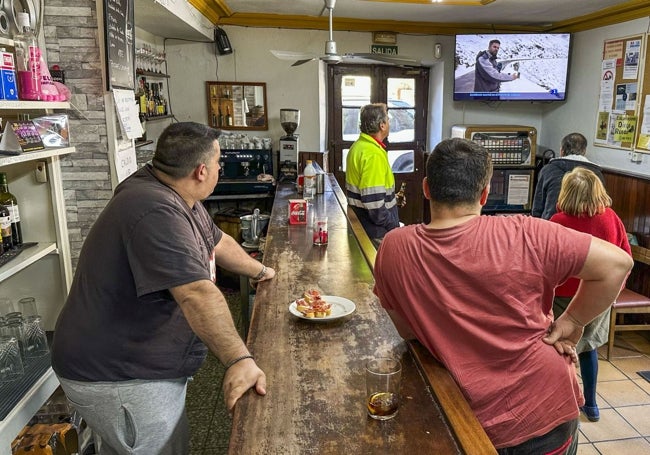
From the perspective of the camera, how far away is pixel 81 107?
7.86 ft

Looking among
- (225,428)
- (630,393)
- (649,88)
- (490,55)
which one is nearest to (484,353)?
(225,428)

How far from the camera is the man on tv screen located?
5527 millimetres

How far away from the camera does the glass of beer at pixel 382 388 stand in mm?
1238

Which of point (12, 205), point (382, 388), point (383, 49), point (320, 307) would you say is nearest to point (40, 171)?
point (12, 205)

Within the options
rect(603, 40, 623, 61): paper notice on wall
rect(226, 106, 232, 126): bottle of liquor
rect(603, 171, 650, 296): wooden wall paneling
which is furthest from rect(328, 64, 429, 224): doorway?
rect(603, 171, 650, 296): wooden wall paneling

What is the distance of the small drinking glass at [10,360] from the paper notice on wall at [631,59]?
5056 millimetres

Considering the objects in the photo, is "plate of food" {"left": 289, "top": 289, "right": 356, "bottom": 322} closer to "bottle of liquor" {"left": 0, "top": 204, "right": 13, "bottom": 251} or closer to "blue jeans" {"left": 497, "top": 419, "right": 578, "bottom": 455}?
"blue jeans" {"left": 497, "top": 419, "right": 578, "bottom": 455}

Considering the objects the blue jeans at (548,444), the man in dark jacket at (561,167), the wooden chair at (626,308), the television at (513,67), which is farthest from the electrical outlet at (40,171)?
the television at (513,67)

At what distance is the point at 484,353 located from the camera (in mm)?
1382

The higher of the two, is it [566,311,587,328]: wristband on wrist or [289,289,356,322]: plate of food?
[566,311,587,328]: wristband on wrist

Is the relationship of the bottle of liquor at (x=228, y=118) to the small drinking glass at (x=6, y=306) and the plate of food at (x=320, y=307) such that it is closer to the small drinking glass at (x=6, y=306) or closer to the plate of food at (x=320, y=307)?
the small drinking glass at (x=6, y=306)

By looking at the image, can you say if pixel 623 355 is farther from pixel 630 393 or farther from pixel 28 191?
pixel 28 191

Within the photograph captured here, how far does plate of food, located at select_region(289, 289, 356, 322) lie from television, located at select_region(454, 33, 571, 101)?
4.40m

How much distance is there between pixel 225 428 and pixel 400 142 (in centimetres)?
440
